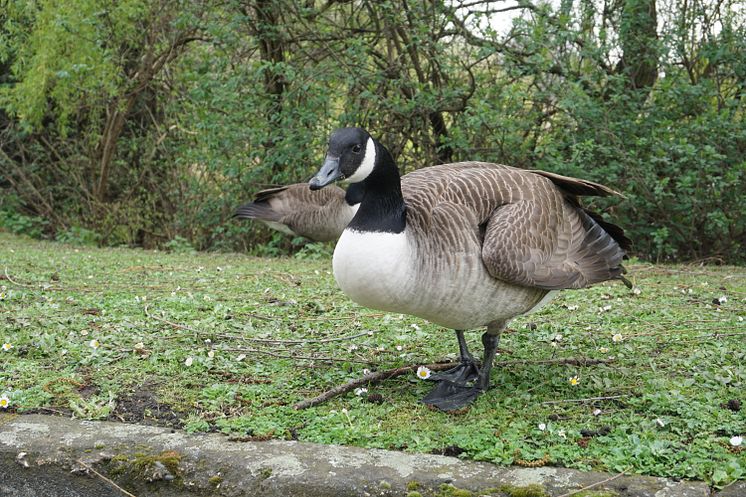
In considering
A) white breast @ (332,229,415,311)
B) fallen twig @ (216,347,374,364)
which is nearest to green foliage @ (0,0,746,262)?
fallen twig @ (216,347,374,364)

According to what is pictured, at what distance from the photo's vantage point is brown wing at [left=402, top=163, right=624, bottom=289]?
340cm

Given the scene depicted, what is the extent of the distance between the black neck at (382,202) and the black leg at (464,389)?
0.81 m

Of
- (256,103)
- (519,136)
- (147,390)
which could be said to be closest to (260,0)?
(256,103)

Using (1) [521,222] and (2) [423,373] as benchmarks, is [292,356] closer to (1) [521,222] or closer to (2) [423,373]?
(2) [423,373]

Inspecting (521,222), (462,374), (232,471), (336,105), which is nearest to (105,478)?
(232,471)

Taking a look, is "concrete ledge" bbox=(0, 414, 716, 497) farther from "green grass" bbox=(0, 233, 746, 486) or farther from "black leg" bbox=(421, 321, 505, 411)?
"black leg" bbox=(421, 321, 505, 411)

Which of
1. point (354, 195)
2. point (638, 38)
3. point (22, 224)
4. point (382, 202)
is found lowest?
point (22, 224)

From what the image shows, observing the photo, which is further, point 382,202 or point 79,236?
point 79,236

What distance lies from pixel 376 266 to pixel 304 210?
541 cm

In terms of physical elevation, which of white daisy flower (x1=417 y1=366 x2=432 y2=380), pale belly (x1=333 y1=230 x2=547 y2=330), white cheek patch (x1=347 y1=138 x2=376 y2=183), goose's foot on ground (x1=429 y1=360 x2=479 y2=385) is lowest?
goose's foot on ground (x1=429 y1=360 x2=479 y2=385)

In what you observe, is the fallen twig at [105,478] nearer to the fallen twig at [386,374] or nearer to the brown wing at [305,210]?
the fallen twig at [386,374]

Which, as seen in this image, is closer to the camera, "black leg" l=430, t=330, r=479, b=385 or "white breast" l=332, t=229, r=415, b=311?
"white breast" l=332, t=229, r=415, b=311

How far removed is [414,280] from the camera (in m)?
3.28

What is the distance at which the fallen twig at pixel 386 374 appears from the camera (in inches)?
139
